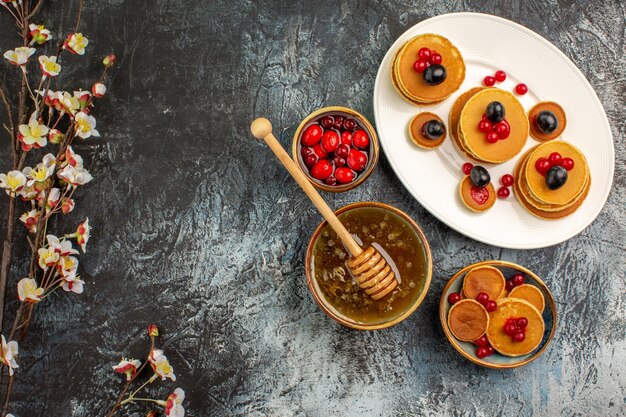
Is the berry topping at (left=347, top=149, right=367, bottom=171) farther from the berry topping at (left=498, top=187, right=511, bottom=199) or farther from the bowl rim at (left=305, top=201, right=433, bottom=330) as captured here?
the berry topping at (left=498, top=187, right=511, bottom=199)

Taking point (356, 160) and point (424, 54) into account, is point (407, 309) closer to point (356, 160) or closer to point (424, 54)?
point (356, 160)

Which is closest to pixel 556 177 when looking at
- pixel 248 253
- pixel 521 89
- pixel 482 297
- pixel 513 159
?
pixel 513 159

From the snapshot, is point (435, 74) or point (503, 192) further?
point (503, 192)

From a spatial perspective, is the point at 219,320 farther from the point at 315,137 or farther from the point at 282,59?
the point at 282,59

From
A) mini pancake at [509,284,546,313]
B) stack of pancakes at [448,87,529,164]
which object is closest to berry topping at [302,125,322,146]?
stack of pancakes at [448,87,529,164]

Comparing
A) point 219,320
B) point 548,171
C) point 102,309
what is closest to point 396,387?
point 219,320

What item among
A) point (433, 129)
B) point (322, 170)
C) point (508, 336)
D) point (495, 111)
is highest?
point (495, 111)
